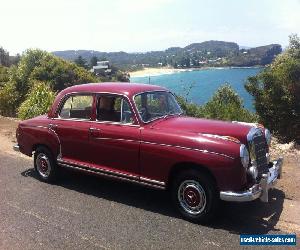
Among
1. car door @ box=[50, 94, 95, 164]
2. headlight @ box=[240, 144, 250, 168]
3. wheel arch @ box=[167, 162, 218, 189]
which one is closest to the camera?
headlight @ box=[240, 144, 250, 168]

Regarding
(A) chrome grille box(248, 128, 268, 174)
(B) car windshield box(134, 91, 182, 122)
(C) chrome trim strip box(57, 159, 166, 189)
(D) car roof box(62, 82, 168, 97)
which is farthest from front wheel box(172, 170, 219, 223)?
(D) car roof box(62, 82, 168, 97)

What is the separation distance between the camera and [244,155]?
17.9ft

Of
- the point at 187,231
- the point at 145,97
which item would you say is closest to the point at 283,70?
the point at 145,97

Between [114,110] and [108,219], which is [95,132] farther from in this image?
[108,219]

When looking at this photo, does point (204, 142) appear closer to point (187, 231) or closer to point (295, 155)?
point (187, 231)

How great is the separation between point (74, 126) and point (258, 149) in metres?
3.12

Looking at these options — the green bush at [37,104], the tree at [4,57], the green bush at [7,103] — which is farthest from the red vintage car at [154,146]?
the tree at [4,57]

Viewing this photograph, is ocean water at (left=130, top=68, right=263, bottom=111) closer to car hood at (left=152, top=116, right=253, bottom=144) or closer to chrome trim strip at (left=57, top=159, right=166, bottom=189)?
car hood at (left=152, top=116, right=253, bottom=144)

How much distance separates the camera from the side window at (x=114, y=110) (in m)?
6.53

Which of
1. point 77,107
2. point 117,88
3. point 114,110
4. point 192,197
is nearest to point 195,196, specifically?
point 192,197

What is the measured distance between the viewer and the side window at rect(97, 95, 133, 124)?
6.53m

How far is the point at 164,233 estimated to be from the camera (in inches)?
216

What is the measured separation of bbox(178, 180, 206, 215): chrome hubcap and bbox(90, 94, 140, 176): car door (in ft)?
2.66

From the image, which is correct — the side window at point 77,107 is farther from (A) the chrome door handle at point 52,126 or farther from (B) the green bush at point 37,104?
(B) the green bush at point 37,104
